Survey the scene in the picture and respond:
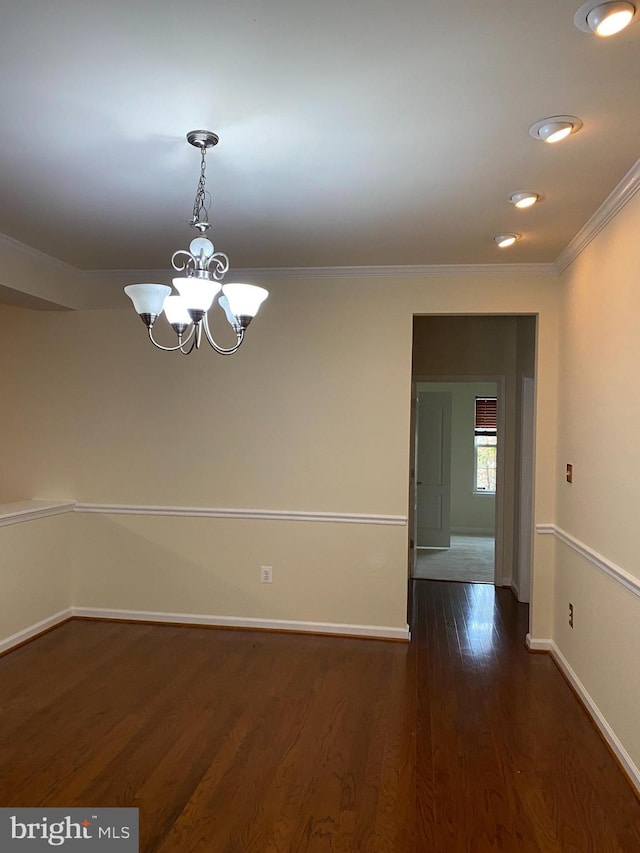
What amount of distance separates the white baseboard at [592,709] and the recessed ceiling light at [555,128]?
2.46 meters

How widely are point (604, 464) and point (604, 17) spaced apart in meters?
2.02

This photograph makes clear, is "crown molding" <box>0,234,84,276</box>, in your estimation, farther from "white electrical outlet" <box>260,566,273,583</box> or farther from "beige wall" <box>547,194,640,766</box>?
"beige wall" <box>547,194,640,766</box>

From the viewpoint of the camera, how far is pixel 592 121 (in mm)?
2260

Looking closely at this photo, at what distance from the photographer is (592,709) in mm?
3215

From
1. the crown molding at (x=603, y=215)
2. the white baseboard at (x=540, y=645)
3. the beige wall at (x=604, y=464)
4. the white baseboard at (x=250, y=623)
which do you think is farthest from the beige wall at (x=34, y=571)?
the crown molding at (x=603, y=215)

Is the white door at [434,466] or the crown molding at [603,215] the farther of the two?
the white door at [434,466]

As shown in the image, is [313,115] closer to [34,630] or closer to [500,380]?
[34,630]

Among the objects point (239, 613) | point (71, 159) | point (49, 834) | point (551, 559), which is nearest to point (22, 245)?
point (71, 159)

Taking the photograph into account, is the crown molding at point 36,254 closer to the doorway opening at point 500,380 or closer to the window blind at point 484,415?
the doorway opening at point 500,380

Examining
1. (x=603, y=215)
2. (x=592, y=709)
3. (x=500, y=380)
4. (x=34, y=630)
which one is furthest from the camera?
(x=500, y=380)

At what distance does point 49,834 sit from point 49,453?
2972mm

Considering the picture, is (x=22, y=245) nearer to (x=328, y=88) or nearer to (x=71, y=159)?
(x=71, y=159)

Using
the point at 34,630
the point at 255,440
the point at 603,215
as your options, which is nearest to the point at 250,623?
the point at 255,440

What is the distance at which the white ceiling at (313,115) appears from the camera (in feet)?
5.77
